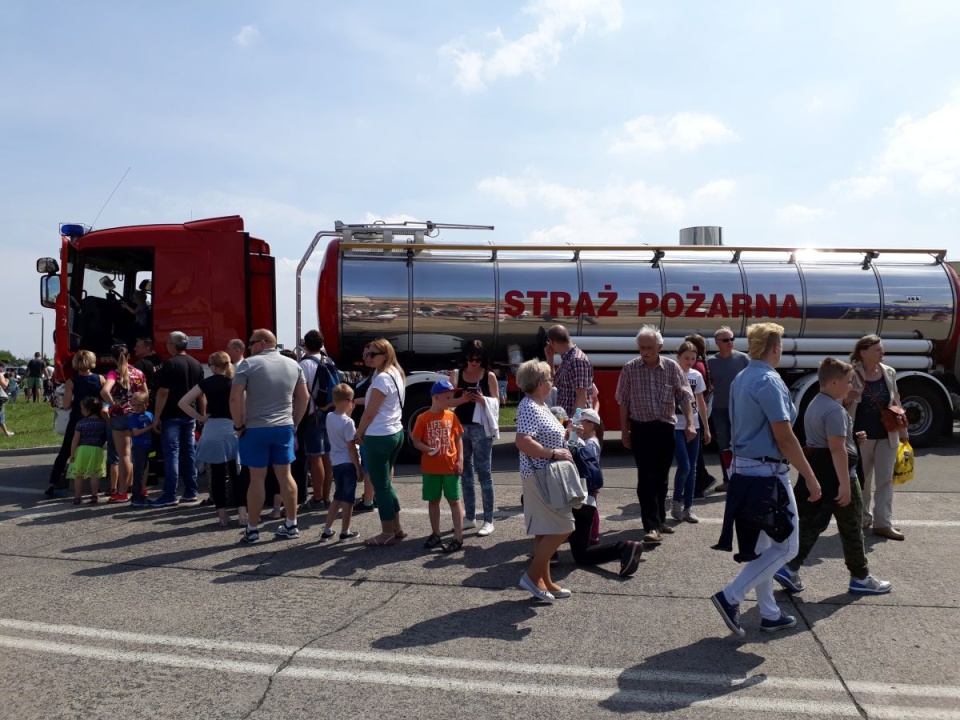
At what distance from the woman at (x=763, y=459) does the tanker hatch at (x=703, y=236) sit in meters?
7.70

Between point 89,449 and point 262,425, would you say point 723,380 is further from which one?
point 89,449

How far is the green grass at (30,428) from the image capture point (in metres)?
13.3

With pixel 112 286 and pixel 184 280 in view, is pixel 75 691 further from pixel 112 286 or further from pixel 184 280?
pixel 112 286

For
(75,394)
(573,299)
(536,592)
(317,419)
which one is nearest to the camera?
(536,592)

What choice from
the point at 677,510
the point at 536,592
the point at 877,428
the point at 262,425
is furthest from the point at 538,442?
the point at 877,428

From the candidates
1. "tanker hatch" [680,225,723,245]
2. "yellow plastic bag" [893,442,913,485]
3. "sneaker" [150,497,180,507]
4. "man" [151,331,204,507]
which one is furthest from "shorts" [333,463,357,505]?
"tanker hatch" [680,225,723,245]

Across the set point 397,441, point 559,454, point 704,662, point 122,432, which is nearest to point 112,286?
point 122,432

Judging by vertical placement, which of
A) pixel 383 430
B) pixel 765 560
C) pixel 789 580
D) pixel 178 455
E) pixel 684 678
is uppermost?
pixel 383 430

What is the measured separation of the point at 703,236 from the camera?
38.5 ft

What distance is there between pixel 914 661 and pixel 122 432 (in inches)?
282

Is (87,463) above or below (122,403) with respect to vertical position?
below

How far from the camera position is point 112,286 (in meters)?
10.0

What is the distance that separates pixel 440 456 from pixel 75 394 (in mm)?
4634

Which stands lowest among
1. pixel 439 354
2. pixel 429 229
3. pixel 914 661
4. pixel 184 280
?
pixel 914 661
